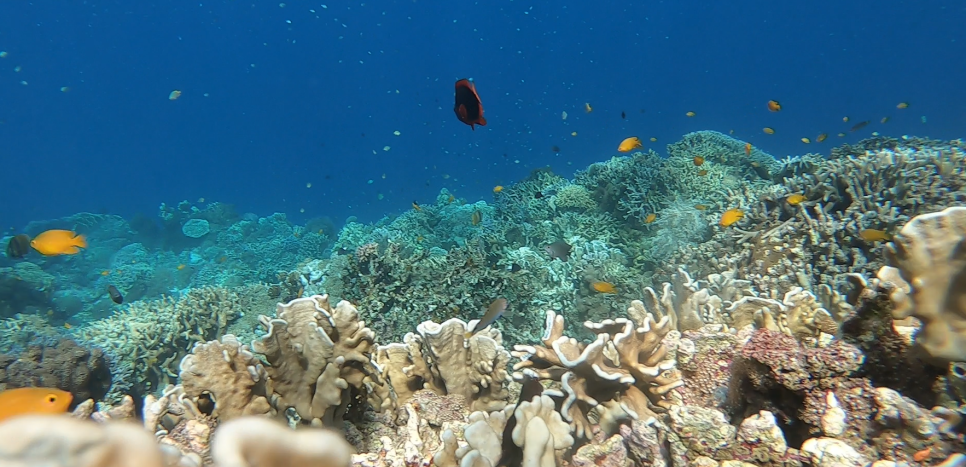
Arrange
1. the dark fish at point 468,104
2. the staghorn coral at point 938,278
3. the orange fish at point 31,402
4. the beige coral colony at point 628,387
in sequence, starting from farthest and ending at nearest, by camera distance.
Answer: the dark fish at point 468,104, the orange fish at point 31,402, the staghorn coral at point 938,278, the beige coral colony at point 628,387

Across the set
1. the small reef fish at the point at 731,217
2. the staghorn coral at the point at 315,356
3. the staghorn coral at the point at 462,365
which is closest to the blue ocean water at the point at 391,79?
the small reef fish at the point at 731,217

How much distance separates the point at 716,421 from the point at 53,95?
7482 inches

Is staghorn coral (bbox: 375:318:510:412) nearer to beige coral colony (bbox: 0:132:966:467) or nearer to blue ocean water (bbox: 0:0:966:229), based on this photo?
beige coral colony (bbox: 0:132:966:467)

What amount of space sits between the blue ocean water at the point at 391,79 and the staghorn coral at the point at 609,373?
8966cm

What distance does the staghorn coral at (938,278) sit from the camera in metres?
1.86

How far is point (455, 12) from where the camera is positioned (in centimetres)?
12031

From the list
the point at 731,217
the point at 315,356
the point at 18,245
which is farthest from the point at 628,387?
the point at 18,245

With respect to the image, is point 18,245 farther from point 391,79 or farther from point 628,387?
point 391,79

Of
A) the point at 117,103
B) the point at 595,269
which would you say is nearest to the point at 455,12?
the point at 117,103

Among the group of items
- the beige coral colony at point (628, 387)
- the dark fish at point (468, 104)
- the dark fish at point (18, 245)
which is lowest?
the beige coral colony at point (628, 387)

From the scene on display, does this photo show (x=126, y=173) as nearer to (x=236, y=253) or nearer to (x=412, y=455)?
(x=236, y=253)

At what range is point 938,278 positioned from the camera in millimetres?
1935

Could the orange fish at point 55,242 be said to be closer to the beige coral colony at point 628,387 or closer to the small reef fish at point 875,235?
the beige coral colony at point 628,387

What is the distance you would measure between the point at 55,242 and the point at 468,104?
24.3ft
